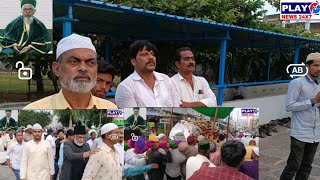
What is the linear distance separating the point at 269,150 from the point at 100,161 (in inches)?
191

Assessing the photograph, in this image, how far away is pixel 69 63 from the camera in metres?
1.54

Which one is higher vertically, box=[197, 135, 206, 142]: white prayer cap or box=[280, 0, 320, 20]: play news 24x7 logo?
box=[280, 0, 320, 20]: play news 24x7 logo

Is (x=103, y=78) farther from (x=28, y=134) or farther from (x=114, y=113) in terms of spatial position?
(x=28, y=134)

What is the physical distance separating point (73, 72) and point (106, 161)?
46 centimetres

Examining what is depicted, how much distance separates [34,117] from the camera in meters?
1.50

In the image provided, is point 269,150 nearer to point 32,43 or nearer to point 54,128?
point 32,43

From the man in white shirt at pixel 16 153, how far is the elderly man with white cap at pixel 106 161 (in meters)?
0.31

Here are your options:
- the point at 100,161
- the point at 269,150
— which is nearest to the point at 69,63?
the point at 100,161

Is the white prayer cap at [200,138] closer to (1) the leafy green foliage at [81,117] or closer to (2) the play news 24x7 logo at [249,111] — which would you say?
(2) the play news 24x7 logo at [249,111]

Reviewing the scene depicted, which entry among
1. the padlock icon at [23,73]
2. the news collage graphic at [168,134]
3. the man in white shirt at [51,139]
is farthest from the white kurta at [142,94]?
the padlock icon at [23,73]

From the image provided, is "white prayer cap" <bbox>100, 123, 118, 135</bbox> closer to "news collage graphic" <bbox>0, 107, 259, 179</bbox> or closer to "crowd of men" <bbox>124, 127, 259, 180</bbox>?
"news collage graphic" <bbox>0, 107, 259, 179</bbox>

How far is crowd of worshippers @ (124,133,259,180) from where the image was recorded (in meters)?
1.65

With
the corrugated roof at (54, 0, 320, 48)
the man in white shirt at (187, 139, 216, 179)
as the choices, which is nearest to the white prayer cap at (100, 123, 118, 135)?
the man in white shirt at (187, 139, 216, 179)

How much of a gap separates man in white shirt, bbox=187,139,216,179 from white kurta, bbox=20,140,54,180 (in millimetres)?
689
